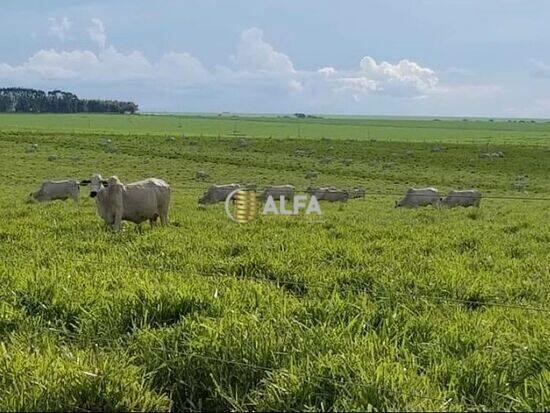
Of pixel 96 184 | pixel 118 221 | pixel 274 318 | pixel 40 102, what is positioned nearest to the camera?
pixel 274 318

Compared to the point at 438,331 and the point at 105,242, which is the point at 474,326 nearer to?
the point at 438,331

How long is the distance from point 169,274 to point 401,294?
281cm

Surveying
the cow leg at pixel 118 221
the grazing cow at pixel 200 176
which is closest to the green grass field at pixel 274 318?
the cow leg at pixel 118 221

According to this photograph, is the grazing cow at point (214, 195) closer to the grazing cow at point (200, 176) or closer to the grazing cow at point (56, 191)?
the grazing cow at point (56, 191)

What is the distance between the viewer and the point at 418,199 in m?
28.8

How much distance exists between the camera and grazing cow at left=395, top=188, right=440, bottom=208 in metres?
27.9

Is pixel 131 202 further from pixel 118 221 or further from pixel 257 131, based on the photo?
pixel 257 131

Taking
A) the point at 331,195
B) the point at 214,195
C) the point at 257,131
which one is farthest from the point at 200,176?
the point at 257,131

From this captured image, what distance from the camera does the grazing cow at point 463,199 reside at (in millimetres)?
29500

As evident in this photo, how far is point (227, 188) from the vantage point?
3155 centimetres

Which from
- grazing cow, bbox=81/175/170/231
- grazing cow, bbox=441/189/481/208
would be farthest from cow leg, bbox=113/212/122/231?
grazing cow, bbox=441/189/481/208

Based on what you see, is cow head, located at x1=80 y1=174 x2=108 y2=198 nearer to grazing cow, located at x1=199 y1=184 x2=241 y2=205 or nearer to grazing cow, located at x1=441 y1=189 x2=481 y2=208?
grazing cow, located at x1=199 y1=184 x2=241 y2=205

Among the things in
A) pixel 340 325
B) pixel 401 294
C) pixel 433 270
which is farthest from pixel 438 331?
pixel 433 270

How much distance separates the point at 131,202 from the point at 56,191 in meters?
17.1
